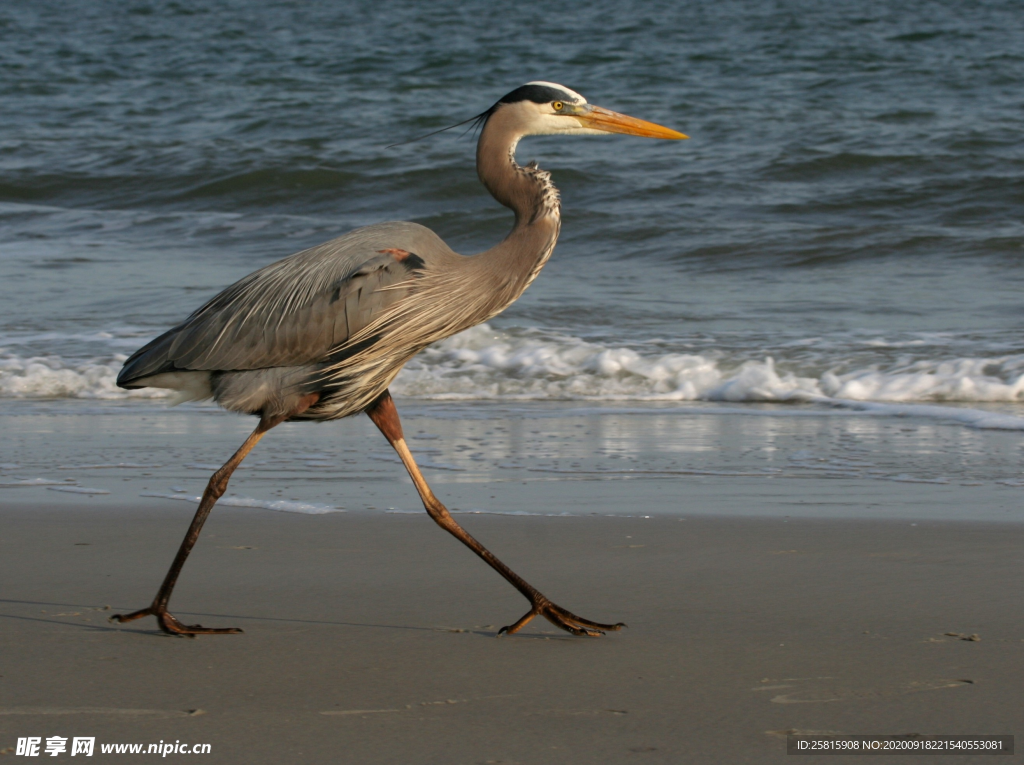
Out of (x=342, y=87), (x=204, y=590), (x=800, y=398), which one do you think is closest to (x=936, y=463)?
(x=800, y=398)

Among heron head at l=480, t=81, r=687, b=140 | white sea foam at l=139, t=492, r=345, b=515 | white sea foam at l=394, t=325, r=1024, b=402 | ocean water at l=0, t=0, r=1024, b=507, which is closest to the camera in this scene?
heron head at l=480, t=81, r=687, b=140

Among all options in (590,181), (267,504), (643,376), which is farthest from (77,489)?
(590,181)

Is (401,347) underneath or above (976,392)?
above

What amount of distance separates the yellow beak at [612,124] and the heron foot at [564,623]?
4.57ft

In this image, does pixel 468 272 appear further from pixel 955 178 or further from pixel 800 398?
pixel 955 178

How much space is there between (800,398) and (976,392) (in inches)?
35.7

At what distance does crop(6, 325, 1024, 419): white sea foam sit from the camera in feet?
22.0

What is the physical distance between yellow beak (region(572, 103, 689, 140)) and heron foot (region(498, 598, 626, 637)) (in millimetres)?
1393

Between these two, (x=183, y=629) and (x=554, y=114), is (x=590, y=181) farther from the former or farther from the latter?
(x=183, y=629)

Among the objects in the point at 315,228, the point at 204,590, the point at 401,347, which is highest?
the point at 401,347

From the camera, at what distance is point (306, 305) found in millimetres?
3361

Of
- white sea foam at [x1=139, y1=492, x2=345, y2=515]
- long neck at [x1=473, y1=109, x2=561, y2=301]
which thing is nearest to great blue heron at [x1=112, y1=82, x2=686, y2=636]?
long neck at [x1=473, y1=109, x2=561, y2=301]

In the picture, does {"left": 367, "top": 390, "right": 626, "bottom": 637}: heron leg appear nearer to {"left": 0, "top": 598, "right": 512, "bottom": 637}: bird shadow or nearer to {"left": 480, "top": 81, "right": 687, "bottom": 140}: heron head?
{"left": 0, "top": 598, "right": 512, "bottom": 637}: bird shadow

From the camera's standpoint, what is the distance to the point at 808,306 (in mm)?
8938
